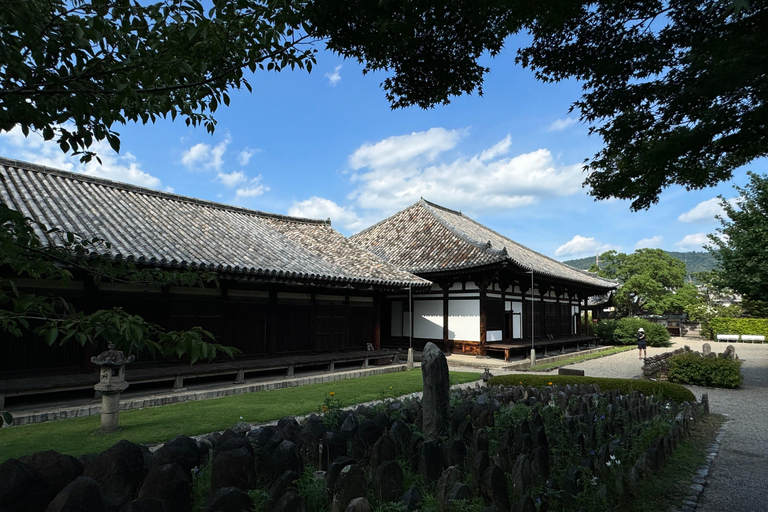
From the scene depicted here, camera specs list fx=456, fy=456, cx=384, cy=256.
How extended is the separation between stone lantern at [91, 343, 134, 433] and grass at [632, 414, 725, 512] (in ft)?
24.8

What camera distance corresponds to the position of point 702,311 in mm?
42500

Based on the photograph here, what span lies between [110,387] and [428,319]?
47.9 feet

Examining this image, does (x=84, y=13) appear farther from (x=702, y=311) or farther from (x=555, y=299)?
(x=702, y=311)

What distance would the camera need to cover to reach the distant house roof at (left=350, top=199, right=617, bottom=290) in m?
19.1

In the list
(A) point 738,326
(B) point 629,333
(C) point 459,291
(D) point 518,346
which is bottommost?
(D) point 518,346

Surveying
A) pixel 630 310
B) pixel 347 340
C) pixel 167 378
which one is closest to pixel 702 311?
pixel 630 310

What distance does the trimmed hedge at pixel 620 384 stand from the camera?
9.37 m

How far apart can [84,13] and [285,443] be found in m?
3.56

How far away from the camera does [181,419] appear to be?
8.50 meters

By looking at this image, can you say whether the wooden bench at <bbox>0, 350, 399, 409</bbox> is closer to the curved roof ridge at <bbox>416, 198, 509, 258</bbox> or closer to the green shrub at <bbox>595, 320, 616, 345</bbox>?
the curved roof ridge at <bbox>416, 198, 509, 258</bbox>

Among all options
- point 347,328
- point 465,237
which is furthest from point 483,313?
point 347,328

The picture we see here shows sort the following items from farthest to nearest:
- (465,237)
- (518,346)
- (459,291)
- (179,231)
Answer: (465,237) → (459,291) → (518,346) → (179,231)

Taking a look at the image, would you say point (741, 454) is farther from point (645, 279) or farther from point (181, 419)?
point (645, 279)

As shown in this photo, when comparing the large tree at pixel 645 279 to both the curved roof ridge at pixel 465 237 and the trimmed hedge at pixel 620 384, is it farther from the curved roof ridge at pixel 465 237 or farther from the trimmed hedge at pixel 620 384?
the trimmed hedge at pixel 620 384
